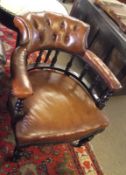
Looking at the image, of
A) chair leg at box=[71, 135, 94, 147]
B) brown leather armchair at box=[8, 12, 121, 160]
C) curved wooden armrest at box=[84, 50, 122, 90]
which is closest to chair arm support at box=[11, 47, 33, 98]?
brown leather armchair at box=[8, 12, 121, 160]

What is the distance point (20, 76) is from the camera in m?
1.21

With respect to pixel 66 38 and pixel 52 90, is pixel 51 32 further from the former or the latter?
pixel 52 90

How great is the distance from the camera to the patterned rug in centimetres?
160

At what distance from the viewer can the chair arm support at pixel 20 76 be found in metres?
1.12

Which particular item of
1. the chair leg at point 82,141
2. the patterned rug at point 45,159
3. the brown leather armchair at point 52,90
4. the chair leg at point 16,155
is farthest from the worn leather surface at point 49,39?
the patterned rug at point 45,159

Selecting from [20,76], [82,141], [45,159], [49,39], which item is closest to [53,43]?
[49,39]

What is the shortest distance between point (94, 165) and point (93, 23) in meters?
1.44

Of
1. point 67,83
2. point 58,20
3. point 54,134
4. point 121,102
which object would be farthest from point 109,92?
point 121,102

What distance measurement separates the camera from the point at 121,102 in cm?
259

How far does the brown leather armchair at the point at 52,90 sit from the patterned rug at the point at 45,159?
10cm

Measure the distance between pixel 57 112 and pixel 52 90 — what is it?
7.6 inches

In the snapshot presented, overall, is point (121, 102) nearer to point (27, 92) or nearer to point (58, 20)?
point (58, 20)

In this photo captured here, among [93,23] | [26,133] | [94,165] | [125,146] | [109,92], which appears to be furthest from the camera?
[93,23]

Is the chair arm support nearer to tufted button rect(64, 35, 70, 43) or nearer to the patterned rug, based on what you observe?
tufted button rect(64, 35, 70, 43)
